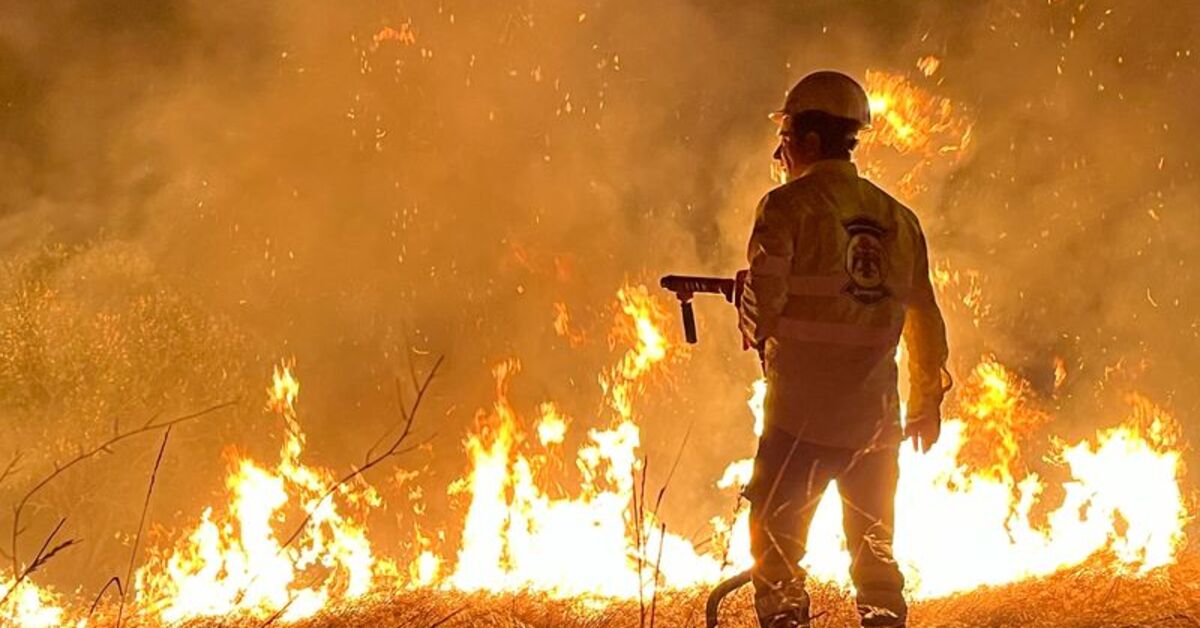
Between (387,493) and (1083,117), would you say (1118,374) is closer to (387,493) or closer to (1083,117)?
(1083,117)

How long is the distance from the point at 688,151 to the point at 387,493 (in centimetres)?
743

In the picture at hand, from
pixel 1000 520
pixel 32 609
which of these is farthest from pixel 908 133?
Result: pixel 32 609

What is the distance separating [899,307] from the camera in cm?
400

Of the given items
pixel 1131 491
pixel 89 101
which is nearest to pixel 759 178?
pixel 1131 491

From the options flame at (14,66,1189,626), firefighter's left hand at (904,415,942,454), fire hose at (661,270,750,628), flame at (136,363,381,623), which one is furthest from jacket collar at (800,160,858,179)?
flame at (136,363,381,623)

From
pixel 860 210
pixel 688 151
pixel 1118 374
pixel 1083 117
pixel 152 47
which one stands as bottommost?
pixel 860 210

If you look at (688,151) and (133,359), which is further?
(133,359)

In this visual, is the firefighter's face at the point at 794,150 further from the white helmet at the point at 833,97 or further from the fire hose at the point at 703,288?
the fire hose at the point at 703,288

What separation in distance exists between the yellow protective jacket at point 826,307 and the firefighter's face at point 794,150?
0.42 ft

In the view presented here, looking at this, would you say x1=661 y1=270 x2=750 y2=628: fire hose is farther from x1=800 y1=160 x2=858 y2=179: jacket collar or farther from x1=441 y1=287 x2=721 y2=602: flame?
x1=441 y1=287 x2=721 y2=602: flame

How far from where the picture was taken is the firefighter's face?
13.4 feet

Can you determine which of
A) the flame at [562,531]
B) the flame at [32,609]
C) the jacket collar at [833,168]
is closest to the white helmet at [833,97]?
the jacket collar at [833,168]

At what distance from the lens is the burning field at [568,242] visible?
30.2 ft

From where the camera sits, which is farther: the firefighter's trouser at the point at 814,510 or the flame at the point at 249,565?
the flame at the point at 249,565
